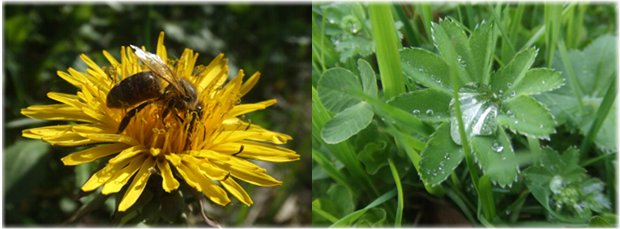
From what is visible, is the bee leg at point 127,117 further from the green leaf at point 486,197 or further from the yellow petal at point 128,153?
the green leaf at point 486,197

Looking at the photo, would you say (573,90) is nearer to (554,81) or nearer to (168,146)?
(554,81)

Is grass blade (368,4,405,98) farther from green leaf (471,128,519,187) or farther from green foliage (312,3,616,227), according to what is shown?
green leaf (471,128,519,187)

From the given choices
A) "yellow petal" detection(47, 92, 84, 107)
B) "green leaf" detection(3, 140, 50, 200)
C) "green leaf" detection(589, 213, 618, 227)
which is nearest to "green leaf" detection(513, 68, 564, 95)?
"green leaf" detection(589, 213, 618, 227)

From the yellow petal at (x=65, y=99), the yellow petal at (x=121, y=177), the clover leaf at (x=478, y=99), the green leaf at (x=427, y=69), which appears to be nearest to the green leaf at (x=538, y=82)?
the clover leaf at (x=478, y=99)

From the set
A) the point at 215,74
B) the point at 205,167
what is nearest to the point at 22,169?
the point at 215,74

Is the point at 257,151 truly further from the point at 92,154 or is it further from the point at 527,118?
the point at 527,118
